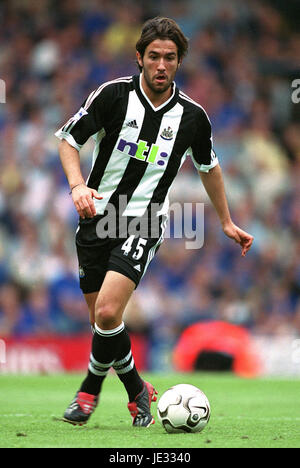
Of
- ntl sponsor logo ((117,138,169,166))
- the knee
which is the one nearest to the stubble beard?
ntl sponsor logo ((117,138,169,166))

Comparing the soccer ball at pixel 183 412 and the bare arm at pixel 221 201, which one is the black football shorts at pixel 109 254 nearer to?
the bare arm at pixel 221 201

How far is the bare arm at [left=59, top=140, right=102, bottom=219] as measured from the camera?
502 cm

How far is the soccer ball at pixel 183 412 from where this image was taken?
532 cm

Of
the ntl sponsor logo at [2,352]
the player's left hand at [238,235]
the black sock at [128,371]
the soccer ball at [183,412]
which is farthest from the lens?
the ntl sponsor logo at [2,352]

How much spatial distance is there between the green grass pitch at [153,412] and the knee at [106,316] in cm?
65

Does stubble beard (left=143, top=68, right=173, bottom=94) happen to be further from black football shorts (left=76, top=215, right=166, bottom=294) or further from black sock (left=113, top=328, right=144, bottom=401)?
black sock (left=113, top=328, right=144, bottom=401)

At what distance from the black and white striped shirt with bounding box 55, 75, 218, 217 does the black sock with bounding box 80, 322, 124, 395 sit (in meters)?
0.77

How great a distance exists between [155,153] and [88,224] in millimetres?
632

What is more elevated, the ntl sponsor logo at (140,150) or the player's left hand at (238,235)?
the ntl sponsor logo at (140,150)

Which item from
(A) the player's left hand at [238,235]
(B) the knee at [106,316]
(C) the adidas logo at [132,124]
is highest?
(C) the adidas logo at [132,124]

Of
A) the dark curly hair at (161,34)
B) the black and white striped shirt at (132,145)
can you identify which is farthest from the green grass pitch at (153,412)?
the dark curly hair at (161,34)

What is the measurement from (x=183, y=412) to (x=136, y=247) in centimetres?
105

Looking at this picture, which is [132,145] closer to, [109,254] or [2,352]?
[109,254]

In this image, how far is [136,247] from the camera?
18.3 feet
